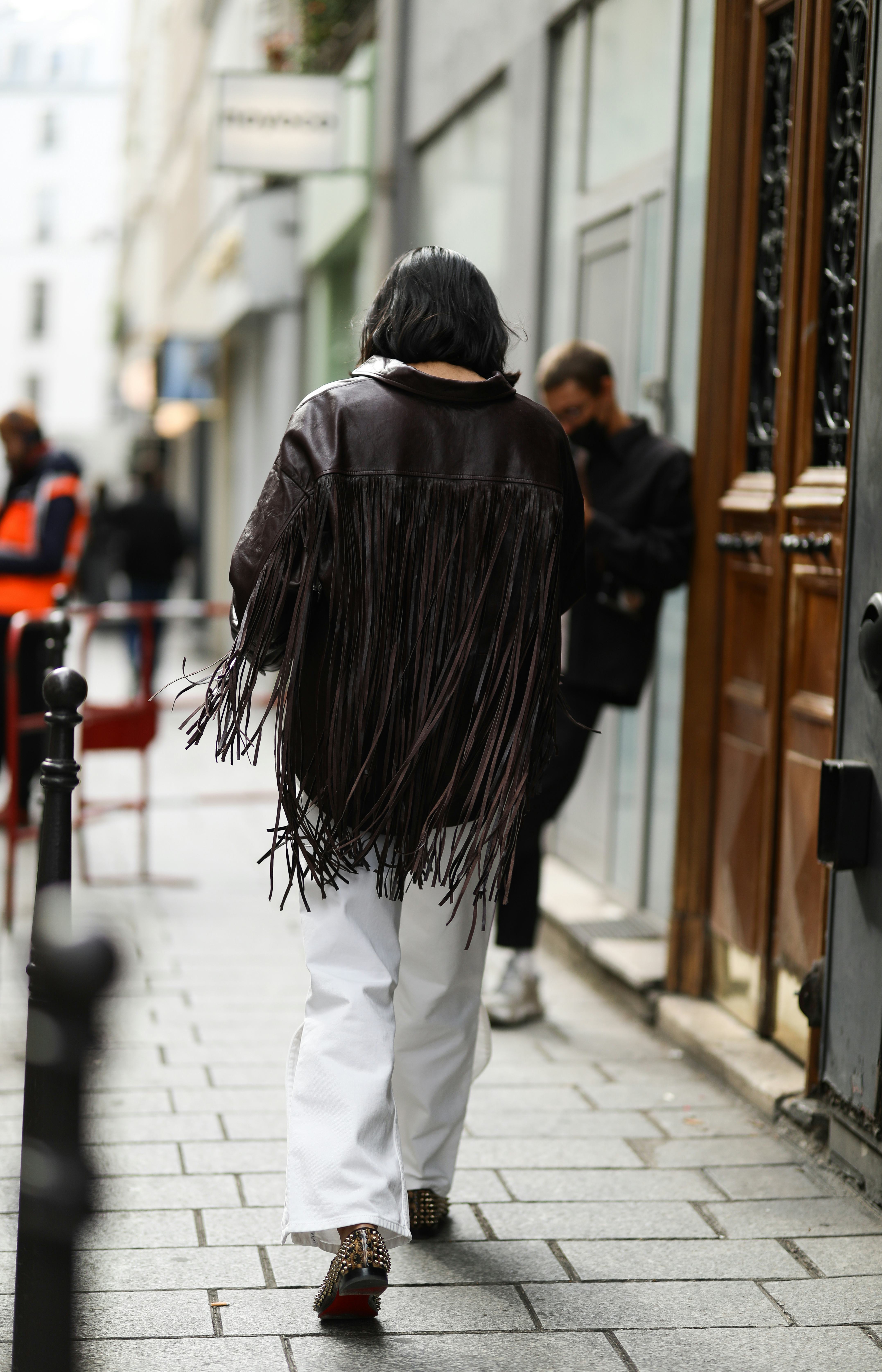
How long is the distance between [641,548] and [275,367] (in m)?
12.4

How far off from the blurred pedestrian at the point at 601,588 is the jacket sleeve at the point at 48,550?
10.6 ft

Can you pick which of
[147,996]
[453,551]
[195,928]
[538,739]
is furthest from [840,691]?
[195,928]

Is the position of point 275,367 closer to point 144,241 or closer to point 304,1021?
point 304,1021

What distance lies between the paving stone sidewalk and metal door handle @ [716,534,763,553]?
56.2 inches

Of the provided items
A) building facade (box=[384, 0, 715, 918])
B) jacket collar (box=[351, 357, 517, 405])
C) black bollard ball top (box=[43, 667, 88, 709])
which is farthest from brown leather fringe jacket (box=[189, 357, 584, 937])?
building facade (box=[384, 0, 715, 918])

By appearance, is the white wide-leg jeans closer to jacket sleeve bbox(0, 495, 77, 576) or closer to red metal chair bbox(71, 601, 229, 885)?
red metal chair bbox(71, 601, 229, 885)

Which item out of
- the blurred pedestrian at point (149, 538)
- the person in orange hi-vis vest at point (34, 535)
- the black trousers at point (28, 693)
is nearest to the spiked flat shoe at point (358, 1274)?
the black trousers at point (28, 693)

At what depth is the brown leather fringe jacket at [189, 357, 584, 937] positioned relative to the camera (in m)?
3.07

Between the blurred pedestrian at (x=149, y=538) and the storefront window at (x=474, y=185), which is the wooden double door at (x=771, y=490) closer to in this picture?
the storefront window at (x=474, y=185)

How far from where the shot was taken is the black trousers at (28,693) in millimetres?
7406

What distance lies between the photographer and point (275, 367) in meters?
17.0

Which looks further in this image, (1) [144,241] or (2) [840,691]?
(1) [144,241]

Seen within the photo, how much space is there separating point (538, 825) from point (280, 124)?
7.68m

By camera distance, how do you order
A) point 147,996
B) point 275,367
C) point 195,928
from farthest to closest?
point 275,367 < point 195,928 < point 147,996
